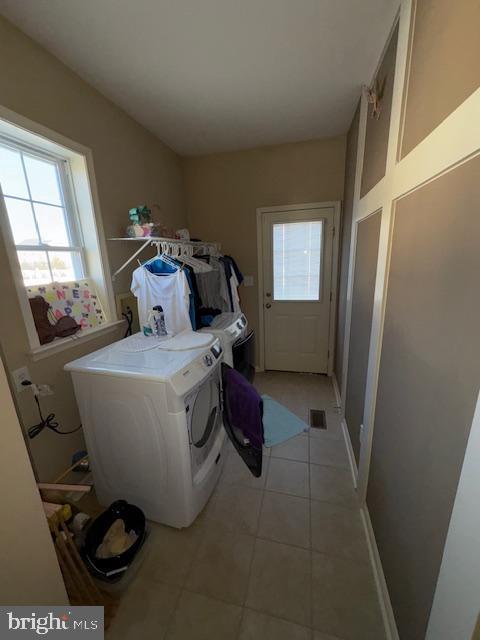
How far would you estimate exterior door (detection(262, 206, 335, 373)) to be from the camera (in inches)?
115

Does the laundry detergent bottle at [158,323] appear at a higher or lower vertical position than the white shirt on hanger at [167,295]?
lower

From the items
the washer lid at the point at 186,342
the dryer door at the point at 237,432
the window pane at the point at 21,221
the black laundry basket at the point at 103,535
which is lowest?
the black laundry basket at the point at 103,535

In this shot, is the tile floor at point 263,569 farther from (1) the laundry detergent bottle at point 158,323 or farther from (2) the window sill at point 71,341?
(2) the window sill at point 71,341

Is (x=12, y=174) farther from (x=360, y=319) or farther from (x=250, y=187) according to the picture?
(x=360, y=319)

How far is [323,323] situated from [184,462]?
2.34m

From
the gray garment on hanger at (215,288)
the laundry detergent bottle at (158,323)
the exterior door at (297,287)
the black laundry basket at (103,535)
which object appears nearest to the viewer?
the black laundry basket at (103,535)

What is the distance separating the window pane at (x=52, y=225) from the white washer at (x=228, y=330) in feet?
3.87

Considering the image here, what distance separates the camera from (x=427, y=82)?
88 cm

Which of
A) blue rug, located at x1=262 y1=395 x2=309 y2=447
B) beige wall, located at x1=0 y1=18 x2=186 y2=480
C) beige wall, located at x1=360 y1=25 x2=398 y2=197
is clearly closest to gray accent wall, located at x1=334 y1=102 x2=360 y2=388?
beige wall, located at x1=360 y1=25 x2=398 y2=197

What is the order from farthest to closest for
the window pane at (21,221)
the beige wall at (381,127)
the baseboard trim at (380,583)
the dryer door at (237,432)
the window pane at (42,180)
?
the dryer door at (237,432)
the window pane at (42,180)
the window pane at (21,221)
the beige wall at (381,127)
the baseboard trim at (380,583)

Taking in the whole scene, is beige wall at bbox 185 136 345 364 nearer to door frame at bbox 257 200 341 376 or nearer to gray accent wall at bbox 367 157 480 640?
door frame at bbox 257 200 341 376

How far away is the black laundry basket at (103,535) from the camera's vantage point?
1.19 m

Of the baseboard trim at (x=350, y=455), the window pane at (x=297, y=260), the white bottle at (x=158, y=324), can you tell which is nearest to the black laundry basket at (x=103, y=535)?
the white bottle at (x=158, y=324)

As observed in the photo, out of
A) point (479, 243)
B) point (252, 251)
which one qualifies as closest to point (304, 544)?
point (479, 243)
